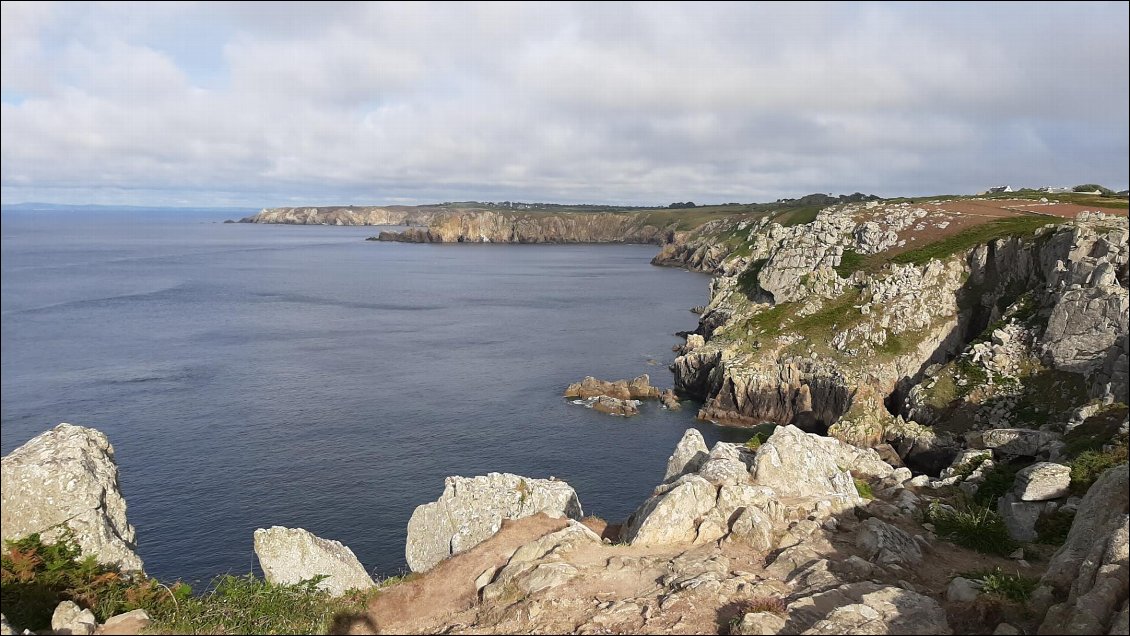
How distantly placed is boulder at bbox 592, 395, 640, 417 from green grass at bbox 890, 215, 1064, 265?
122 ft

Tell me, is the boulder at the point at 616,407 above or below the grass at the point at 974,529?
below

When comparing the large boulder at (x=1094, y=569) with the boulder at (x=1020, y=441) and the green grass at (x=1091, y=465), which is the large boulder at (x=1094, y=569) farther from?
the boulder at (x=1020, y=441)

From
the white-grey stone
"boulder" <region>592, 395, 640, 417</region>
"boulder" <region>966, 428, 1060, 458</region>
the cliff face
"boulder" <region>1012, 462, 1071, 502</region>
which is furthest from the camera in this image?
"boulder" <region>592, 395, 640, 417</region>

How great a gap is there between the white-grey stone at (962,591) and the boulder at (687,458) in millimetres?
13370

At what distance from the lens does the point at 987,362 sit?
189ft

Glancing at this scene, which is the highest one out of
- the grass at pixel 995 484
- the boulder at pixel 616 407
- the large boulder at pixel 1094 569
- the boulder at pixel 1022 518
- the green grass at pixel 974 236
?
the green grass at pixel 974 236

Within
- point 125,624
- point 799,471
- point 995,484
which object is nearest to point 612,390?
point 995,484

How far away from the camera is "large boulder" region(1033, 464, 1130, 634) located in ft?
49.4

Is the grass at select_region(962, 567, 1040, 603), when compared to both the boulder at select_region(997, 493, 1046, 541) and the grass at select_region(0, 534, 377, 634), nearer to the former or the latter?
the boulder at select_region(997, 493, 1046, 541)

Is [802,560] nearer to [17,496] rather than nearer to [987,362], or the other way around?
[17,496]

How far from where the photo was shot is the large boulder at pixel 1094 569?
15.1 meters

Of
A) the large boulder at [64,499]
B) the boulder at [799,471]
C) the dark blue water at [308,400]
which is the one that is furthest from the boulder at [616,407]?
the large boulder at [64,499]

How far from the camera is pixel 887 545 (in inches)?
896

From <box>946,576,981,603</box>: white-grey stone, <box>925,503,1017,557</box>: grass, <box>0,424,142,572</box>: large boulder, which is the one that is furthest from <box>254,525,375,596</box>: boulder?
<box>925,503,1017,557</box>: grass
